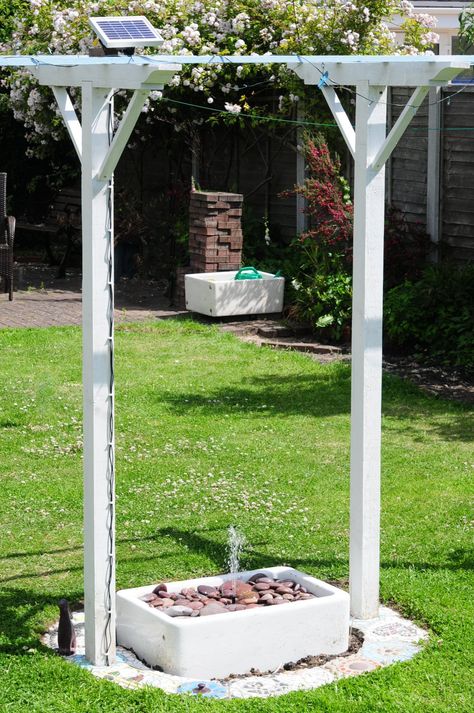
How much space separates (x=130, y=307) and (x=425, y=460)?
5830mm

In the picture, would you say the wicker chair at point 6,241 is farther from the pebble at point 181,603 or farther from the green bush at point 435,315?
the pebble at point 181,603

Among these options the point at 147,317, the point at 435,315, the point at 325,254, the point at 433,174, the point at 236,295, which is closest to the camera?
the point at 435,315

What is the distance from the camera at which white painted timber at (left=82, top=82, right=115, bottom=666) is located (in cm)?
483

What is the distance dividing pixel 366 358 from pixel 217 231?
25.0ft

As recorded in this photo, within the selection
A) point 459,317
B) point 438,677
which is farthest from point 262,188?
point 438,677

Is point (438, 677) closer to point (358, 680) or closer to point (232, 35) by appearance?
point (358, 680)

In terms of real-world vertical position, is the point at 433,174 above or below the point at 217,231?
above

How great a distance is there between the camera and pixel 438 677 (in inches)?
187

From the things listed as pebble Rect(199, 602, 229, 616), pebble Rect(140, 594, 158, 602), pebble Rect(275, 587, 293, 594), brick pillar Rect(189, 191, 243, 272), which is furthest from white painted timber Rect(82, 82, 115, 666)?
brick pillar Rect(189, 191, 243, 272)

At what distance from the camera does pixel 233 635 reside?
15.7 feet

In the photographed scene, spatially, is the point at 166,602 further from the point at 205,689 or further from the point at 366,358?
the point at 366,358

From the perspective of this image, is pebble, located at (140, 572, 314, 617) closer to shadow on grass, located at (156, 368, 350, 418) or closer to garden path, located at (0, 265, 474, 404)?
shadow on grass, located at (156, 368, 350, 418)

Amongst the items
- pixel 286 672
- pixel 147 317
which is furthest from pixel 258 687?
pixel 147 317

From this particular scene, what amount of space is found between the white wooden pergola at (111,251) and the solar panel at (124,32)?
0.35ft
